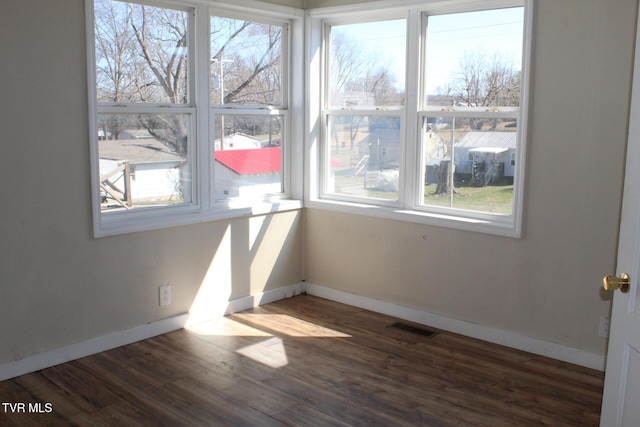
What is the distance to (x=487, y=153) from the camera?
12.9 feet

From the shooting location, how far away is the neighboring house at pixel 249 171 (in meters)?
4.41

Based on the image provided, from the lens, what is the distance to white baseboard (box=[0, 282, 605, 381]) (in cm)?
348

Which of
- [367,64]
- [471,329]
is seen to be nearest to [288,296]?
[471,329]

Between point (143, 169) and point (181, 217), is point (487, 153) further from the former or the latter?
point (143, 169)

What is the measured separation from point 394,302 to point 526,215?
3.91 feet

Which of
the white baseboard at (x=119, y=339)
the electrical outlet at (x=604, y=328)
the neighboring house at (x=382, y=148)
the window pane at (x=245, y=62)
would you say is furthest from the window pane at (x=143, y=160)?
the electrical outlet at (x=604, y=328)

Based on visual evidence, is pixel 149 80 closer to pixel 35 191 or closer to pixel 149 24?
pixel 149 24

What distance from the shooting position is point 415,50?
13.7ft

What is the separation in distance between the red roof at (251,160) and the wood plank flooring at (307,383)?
1.14 metres

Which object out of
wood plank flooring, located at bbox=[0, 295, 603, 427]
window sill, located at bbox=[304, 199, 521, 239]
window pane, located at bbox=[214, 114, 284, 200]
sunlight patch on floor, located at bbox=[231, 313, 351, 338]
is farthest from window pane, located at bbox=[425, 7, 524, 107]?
sunlight patch on floor, located at bbox=[231, 313, 351, 338]

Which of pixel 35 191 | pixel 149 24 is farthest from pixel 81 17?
pixel 35 191

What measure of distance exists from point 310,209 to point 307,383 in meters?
1.80

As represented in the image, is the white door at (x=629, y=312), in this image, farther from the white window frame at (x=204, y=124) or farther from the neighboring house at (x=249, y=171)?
the neighboring house at (x=249, y=171)

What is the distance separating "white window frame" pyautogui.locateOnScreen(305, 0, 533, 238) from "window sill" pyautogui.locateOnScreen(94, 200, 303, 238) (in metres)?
0.36
